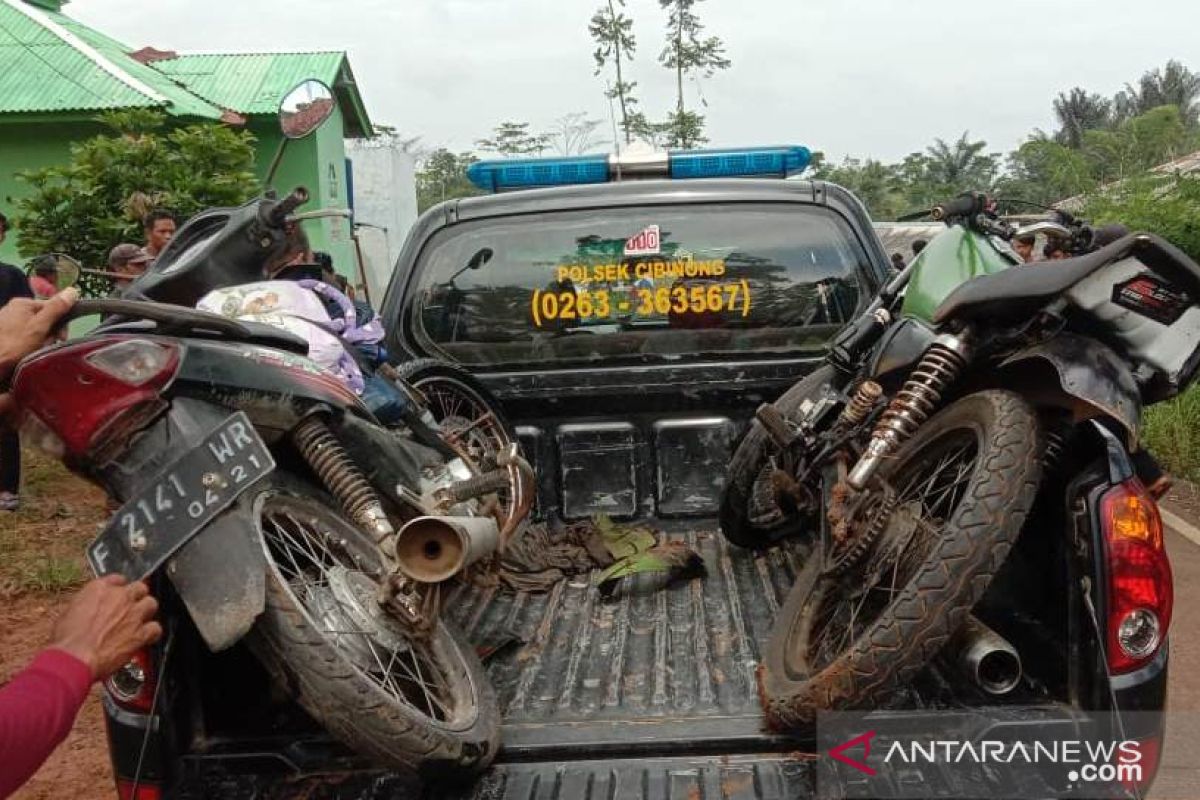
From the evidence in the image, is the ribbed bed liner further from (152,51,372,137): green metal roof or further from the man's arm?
(152,51,372,137): green metal roof

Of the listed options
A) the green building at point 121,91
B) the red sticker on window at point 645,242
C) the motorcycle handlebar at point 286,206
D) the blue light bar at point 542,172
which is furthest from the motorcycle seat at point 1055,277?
the green building at point 121,91

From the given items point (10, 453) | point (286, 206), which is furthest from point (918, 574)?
point (10, 453)

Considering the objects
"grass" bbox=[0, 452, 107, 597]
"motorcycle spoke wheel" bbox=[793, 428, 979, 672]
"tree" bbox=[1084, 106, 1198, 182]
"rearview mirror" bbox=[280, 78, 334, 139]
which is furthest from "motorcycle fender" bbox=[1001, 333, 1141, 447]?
"tree" bbox=[1084, 106, 1198, 182]

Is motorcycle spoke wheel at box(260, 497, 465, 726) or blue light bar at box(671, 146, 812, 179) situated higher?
blue light bar at box(671, 146, 812, 179)

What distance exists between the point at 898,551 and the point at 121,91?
14955 millimetres

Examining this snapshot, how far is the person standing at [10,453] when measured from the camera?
22.0ft

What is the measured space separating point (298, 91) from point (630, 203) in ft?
3.92

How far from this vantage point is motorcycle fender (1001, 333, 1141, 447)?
2084 millimetres

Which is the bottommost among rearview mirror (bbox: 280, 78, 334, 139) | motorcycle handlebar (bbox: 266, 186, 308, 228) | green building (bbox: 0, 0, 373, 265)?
motorcycle handlebar (bbox: 266, 186, 308, 228)

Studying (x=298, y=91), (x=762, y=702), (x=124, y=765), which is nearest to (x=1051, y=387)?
(x=762, y=702)

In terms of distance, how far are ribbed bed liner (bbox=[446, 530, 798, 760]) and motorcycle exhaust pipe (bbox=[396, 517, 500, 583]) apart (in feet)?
1.52

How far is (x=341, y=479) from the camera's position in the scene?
7.80 ft

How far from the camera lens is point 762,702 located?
231 cm

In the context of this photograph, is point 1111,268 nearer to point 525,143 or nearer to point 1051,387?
point 1051,387
